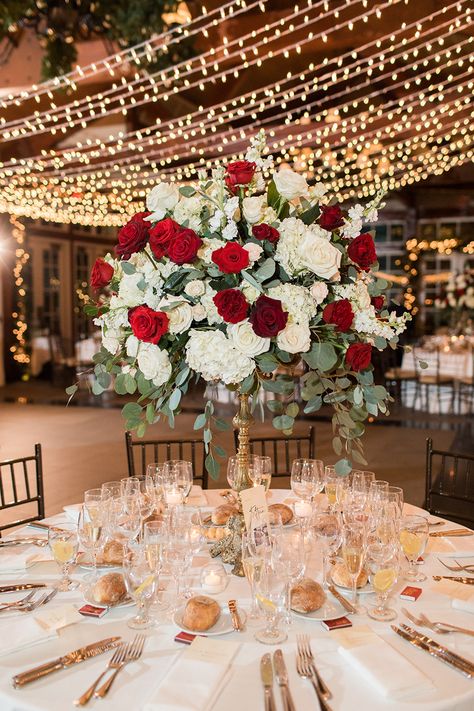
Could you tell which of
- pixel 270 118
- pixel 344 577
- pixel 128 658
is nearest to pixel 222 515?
pixel 344 577

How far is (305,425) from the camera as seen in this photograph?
7812mm

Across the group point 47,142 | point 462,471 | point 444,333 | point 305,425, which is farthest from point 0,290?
point 462,471

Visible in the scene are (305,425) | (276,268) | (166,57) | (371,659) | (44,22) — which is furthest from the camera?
(305,425)

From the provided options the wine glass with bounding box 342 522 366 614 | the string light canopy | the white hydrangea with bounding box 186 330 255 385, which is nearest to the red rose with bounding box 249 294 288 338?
the white hydrangea with bounding box 186 330 255 385

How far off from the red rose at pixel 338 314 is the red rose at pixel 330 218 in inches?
9.3

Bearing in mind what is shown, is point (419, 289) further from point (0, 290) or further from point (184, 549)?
point (184, 549)

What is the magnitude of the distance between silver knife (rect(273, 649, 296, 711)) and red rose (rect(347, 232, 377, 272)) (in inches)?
→ 42.1

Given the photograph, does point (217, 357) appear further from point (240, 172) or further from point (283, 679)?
point (283, 679)

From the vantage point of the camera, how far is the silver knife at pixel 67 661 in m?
1.39

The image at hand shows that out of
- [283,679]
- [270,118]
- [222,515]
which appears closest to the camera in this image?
[283,679]

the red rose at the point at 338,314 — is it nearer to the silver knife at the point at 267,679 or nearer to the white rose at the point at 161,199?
the white rose at the point at 161,199

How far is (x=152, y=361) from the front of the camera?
5.92 ft

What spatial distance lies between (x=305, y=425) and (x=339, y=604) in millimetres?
6111

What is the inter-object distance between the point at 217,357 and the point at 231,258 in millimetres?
274
